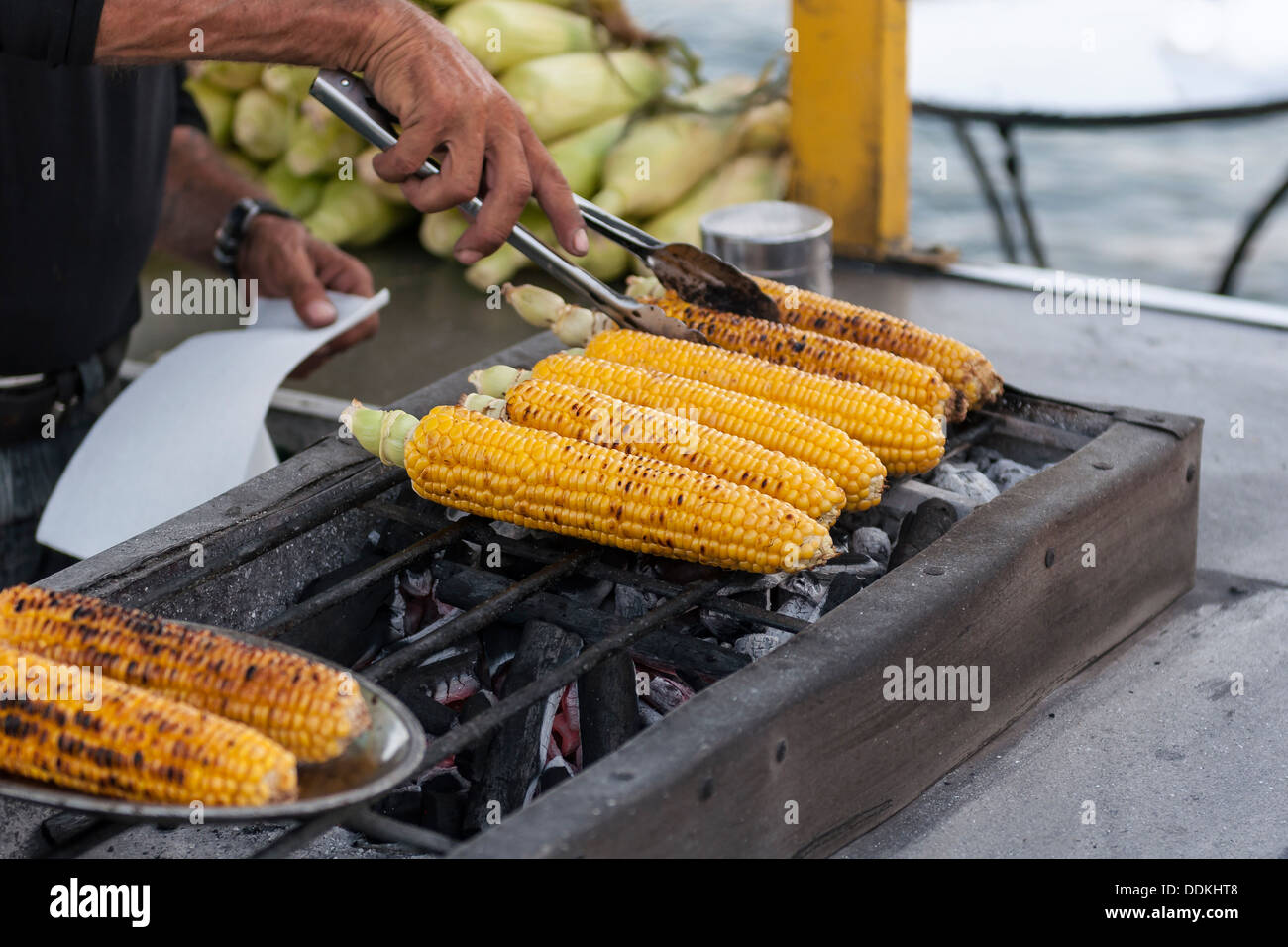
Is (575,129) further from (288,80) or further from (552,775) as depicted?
(552,775)

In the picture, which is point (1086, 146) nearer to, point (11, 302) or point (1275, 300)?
point (1275, 300)

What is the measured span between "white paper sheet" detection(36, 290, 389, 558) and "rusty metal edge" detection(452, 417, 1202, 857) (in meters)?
1.46

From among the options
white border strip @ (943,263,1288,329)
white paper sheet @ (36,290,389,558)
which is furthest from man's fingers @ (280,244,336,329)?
white border strip @ (943,263,1288,329)

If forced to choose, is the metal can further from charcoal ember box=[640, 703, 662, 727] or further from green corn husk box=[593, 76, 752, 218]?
charcoal ember box=[640, 703, 662, 727]

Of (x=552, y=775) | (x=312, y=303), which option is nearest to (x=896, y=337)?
(x=552, y=775)

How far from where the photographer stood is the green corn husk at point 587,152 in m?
4.79

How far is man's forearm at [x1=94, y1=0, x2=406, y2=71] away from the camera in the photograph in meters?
2.11

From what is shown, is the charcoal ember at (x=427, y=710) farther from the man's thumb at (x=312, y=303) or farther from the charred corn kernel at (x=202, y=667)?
the man's thumb at (x=312, y=303)

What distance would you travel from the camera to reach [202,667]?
166cm

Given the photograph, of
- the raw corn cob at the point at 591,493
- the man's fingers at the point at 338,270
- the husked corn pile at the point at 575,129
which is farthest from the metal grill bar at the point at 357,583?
the husked corn pile at the point at 575,129

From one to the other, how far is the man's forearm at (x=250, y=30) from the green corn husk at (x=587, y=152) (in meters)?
2.45

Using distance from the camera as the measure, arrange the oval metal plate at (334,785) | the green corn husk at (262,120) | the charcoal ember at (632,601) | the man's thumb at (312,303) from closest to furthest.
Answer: the oval metal plate at (334,785), the charcoal ember at (632,601), the man's thumb at (312,303), the green corn husk at (262,120)

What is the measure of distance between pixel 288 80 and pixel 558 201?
2.74 m
